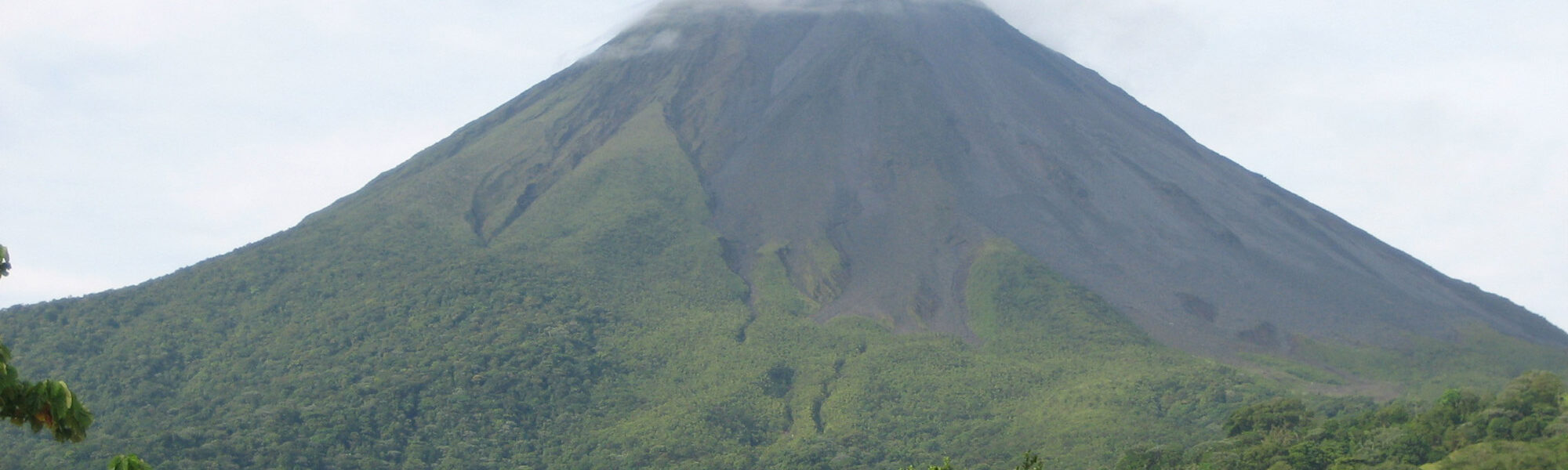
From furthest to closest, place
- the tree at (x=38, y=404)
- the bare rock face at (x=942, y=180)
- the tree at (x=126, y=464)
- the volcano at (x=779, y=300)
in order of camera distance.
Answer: the bare rock face at (x=942, y=180)
the volcano at (x=779, y=300)
the tree at (x=126, y=464)
the tree at (x=38, y=404)

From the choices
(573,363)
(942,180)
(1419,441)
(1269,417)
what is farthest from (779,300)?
(1419,441)

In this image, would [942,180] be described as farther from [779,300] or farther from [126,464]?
[126,464]

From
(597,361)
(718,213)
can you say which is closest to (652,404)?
(597,361)

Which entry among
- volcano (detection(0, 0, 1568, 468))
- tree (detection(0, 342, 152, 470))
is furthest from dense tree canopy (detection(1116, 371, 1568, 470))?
tree (detection(0, 342, 152, 470))

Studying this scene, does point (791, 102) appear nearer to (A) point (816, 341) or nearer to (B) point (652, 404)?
(A) point (816, 341)

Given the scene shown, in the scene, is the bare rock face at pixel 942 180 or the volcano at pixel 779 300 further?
the bare rock face at pixel 942 180

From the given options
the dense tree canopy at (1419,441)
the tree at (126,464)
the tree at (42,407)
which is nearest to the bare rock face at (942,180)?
the dense tree canopy at (1419,441)

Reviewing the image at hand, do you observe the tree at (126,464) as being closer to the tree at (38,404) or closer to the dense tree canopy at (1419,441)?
the tree at (38,404)

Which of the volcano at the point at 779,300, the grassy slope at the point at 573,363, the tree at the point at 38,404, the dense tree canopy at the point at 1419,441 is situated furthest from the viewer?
the volcano at the point at 779,300

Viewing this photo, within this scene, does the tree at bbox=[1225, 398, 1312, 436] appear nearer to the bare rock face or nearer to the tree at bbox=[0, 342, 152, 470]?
the bare rock face
